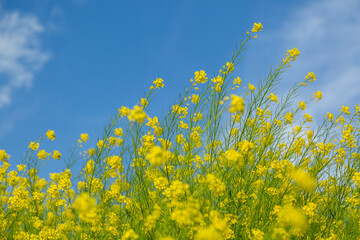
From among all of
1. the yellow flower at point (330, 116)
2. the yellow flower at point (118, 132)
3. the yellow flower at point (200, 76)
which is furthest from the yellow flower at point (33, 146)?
the yellow flower at point (330, 116)

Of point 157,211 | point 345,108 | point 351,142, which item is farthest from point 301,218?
point 345,108

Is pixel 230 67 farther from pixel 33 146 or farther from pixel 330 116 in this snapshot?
pixel 33 146

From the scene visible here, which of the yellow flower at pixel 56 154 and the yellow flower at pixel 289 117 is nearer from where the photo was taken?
the yellow flower at pixel 289 117

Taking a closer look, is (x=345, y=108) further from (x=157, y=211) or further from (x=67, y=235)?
(x=67, y=235)

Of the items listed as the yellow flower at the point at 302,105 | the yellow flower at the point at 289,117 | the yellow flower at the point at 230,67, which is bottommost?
the yellow flower at the point at 289,117

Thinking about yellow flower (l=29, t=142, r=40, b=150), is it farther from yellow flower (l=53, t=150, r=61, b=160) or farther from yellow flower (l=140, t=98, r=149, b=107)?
yellow flower (l=140, t=98, r=149, b=107)

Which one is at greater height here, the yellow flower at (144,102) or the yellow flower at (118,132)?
the yellow flower at (118,132)

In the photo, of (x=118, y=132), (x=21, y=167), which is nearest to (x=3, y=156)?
(x=21, y=167)

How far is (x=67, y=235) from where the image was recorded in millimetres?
3303

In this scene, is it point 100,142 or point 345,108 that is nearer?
point 100,142

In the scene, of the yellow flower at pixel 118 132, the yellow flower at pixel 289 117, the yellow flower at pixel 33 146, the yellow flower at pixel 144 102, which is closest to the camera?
the yellow flower at pixel 144 102

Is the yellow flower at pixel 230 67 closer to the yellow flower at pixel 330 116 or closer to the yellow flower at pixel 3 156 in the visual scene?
the yellow flower at pixel 330 116

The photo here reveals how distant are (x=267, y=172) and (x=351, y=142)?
1.19 meters

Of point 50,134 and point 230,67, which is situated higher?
point 50,134
